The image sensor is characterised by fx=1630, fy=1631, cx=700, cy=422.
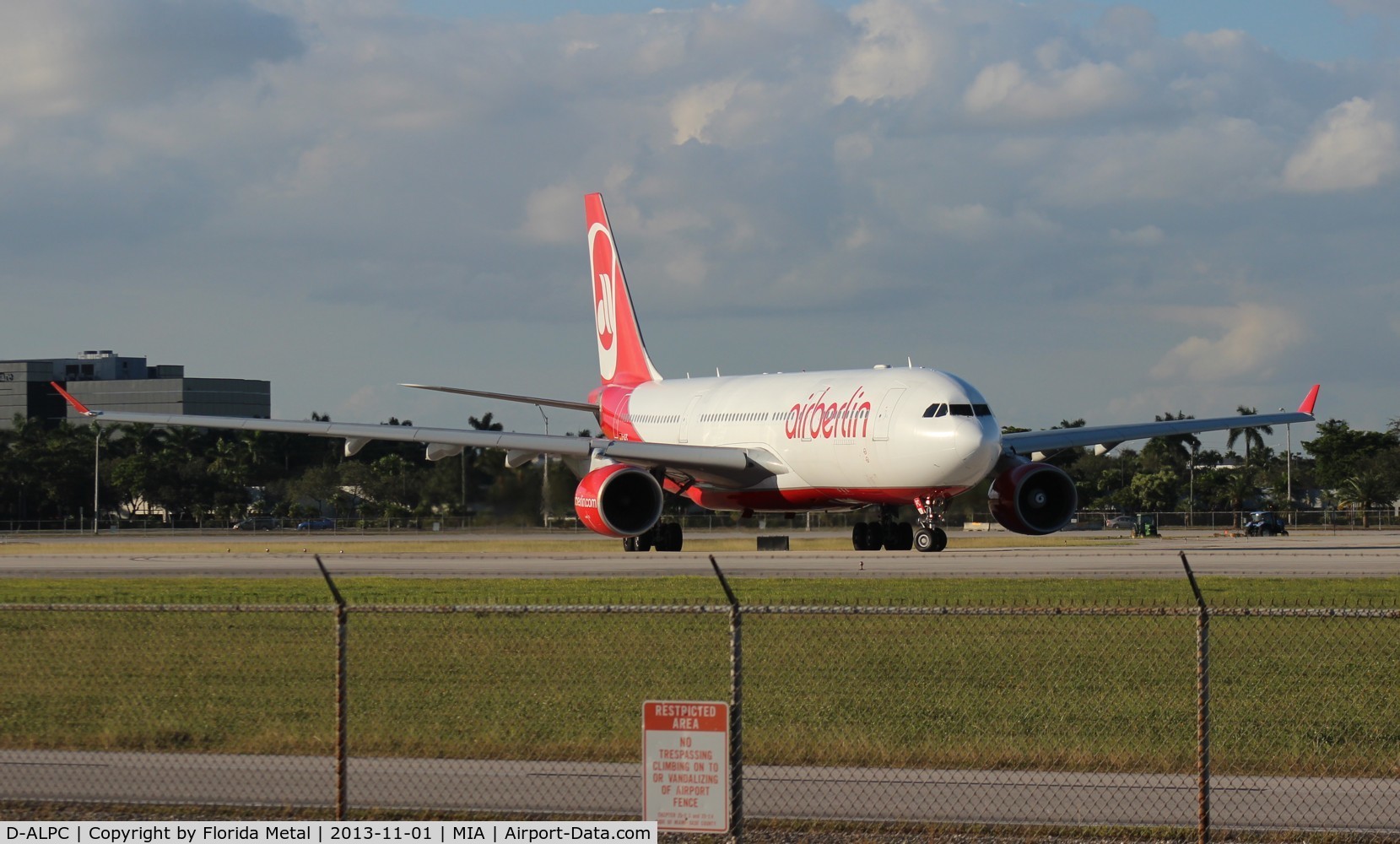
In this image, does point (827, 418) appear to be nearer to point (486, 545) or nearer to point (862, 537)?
point (862, 537)

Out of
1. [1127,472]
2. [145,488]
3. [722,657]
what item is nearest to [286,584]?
[722,657]

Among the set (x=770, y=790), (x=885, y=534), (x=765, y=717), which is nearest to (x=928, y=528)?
(x=885, y=534)

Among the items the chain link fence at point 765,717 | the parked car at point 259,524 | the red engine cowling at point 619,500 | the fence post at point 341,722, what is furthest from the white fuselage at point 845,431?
the parked car at point 259,524

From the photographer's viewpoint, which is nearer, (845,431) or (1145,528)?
(845,431)

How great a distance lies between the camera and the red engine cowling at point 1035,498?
3847cm

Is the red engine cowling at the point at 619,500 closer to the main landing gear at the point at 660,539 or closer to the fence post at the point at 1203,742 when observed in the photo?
the main landing gear at the point at 660,539

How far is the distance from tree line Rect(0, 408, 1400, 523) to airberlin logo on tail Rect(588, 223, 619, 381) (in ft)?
56.9

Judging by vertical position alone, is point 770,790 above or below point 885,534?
below

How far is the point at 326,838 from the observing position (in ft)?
29.8

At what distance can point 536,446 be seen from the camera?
41562 mm

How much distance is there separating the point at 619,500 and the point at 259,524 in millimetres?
57779

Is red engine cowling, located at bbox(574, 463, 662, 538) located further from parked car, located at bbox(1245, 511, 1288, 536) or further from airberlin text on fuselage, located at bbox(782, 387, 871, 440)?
parked car, located at bbox(1245, 511, 1288, 536)

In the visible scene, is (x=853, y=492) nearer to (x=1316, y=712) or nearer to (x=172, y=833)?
(x=1316, y=712)

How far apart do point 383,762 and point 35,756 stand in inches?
99.9
